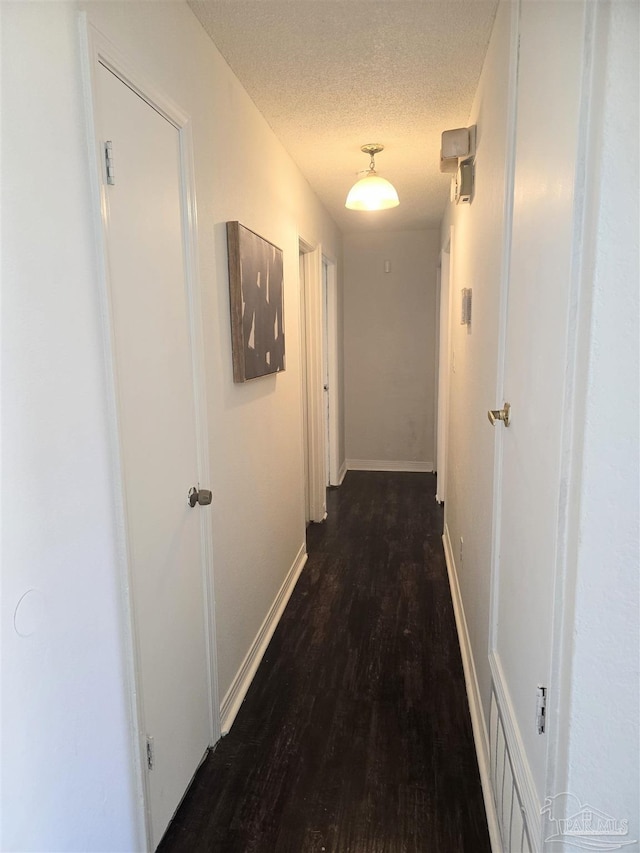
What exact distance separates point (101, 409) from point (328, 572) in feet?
7.77

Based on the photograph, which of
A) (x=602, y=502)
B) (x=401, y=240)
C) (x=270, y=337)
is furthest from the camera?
(x=401, y=240)

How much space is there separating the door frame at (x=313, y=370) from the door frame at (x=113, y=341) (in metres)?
2.05

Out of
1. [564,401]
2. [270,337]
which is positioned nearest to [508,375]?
[564,401]

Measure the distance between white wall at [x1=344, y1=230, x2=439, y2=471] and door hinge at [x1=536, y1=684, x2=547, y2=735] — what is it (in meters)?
4.49

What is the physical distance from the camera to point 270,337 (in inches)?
97.9

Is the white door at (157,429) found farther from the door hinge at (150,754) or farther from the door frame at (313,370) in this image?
the door frame at (313,370)

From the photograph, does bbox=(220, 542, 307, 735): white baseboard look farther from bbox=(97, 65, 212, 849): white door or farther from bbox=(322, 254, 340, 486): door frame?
bbox=(322, 254, 340, 486): door frame

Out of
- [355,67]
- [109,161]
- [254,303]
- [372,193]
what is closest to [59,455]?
[109,161]

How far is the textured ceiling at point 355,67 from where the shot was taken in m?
1.65

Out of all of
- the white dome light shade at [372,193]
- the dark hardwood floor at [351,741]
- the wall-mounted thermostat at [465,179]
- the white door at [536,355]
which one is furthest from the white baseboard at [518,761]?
the white dome light shade at [372,193]

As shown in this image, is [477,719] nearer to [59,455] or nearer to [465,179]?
[59,455]

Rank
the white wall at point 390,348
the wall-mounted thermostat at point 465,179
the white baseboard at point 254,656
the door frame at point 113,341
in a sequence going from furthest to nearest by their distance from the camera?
1. the white wall at point 390,348
2. the wall-mounted thermostat at point 465,179
3. the white baseboard at point 254,656
4. the door frame at point 113,341

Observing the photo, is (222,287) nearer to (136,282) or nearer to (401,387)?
(136,282)

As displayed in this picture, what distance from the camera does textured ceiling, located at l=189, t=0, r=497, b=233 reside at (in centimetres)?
165
